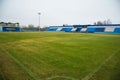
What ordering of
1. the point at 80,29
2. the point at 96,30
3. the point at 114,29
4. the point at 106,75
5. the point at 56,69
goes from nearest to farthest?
the point at 106,75, the point at 56,69, the point at 114,29, the point at 96,30, the point at 80,29

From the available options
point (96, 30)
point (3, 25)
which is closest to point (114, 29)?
point (96, 30)

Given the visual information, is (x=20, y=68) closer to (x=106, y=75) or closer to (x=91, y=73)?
(x=91, y=73)

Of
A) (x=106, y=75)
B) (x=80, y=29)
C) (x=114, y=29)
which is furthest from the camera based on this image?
(x=80, y=29)

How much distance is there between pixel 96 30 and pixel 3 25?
52314 mm

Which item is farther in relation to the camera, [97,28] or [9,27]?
[9,27]

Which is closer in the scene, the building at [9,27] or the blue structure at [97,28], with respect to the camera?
the blue structure at [97,28]

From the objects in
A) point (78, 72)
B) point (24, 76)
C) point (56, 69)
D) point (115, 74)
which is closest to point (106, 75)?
point (115, 74)

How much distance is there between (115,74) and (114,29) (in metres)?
64.0

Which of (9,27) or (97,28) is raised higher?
(9,27)

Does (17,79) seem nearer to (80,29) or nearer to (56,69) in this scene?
(56,69)

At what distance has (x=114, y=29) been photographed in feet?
214

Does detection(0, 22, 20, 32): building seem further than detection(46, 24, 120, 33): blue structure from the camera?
Yes

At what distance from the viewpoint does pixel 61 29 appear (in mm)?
86500

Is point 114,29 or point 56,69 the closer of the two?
point 56,69
